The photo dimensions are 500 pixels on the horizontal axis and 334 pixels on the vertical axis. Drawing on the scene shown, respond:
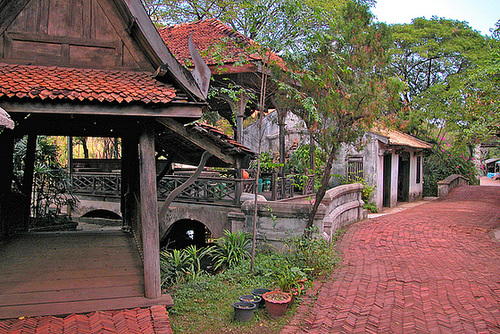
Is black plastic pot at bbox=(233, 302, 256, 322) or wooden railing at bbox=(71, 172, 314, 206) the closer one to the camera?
black plastic pot at bbox=(233, 302, 256, 322)

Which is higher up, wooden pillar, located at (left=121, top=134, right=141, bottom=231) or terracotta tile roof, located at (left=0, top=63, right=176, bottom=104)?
terracotta tile roof, located at (left=0, top=63, right=176, bottom=104)

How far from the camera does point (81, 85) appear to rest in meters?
5.17

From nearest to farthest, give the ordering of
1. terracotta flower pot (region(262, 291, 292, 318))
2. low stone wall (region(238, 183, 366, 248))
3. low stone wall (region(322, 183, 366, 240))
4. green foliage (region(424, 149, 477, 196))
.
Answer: terracotta flower pot (region(262, 291, 292, 318)) → low stone wall (region(238, 183, 366, 248)) → low stone wall (region(322, 183, 366, 240)) → green foliage (region(424, 149, 477, 196))

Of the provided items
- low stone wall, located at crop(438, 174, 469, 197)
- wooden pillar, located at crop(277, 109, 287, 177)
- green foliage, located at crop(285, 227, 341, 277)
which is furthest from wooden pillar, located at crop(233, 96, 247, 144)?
low stone wall, located at crop(438, 174, 469, 197)

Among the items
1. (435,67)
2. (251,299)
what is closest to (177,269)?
(251,299)

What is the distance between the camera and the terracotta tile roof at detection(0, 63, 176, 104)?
4.84 m

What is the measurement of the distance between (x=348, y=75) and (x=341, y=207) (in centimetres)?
509

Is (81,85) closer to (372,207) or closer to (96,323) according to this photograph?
(96,323)

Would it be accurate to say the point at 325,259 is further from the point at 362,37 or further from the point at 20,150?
the point at 20,150

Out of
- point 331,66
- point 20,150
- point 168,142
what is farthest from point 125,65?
point 20,150

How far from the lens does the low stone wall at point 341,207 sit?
36.0ft

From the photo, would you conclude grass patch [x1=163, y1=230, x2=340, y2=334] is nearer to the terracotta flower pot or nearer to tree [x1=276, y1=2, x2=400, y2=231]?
the terracotta flower pot

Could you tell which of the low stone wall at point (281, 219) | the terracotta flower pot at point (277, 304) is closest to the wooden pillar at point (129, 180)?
the low stone wall at point (281, 219)

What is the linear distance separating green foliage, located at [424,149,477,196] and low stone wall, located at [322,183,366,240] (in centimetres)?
1304
